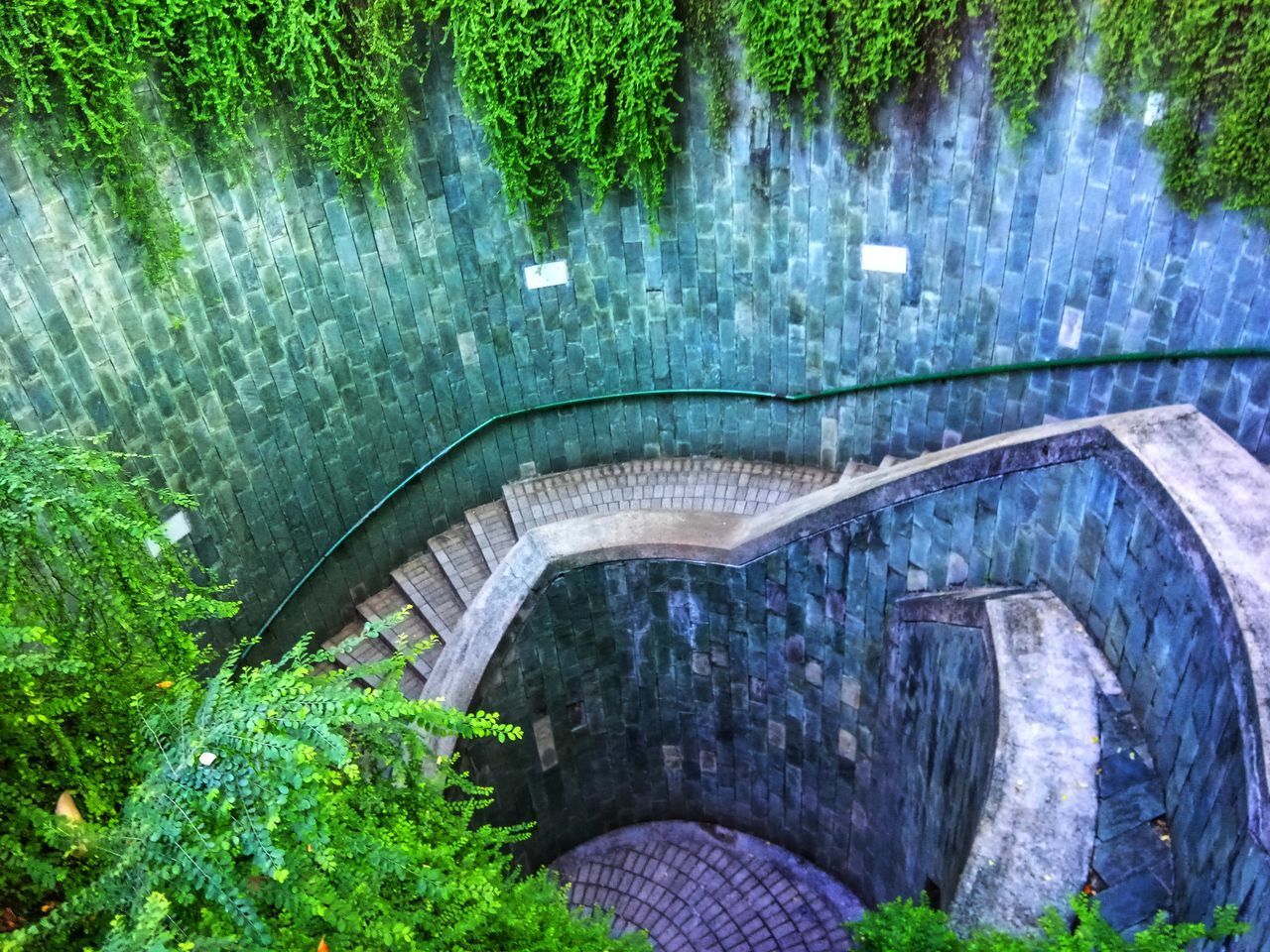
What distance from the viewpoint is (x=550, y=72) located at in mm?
6902

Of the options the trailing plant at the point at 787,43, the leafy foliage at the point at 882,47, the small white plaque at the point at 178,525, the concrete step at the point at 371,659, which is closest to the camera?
the leafy foliage at the point at 882,47

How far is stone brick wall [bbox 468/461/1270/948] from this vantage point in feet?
14.7

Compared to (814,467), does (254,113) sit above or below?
above

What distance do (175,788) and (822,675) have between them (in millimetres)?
5229

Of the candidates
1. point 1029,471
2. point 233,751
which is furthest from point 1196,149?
point 233,751

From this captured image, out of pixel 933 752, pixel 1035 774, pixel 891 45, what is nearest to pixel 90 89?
pixel 891 45

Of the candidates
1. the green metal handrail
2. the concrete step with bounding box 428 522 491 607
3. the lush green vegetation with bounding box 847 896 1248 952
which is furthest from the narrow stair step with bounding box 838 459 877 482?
the lush green vegetation with bounding box 847 896 1248 952

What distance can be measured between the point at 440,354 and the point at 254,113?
2349 mm

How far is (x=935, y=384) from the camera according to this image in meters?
7.65

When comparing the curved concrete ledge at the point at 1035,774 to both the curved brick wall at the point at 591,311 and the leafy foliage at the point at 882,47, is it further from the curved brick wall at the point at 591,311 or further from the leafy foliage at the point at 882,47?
the leafy foliage at the point at 882,47

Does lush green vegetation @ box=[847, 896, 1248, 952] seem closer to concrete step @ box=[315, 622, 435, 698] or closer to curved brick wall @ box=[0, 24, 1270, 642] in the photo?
curved brick wall @ box=[0, 24, 1270, 642]

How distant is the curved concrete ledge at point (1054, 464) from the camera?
13.3ft

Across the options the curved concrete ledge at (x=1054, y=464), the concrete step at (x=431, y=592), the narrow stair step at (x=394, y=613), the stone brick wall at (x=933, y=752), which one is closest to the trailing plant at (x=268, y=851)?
the stone brick wall at (x=933, y=752)

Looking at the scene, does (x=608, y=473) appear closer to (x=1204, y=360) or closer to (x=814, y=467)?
(x=814, y=467)
